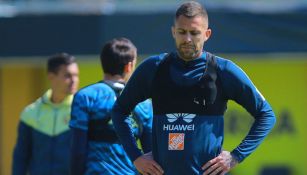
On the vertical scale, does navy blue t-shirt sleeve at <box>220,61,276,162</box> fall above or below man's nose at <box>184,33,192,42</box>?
below

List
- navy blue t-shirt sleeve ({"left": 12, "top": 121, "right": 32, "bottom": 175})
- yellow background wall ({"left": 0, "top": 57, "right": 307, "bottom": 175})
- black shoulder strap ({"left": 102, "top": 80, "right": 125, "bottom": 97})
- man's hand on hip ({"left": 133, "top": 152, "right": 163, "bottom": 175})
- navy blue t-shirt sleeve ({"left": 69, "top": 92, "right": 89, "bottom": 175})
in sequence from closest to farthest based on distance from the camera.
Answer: man's hand on hip ({"left": 133, "top": 152, "right": 163, "bottom": 175})
navy blue t-shirt sleeve ({"left": 69, "top": 92, "right": 89, "bottom": 175})
black shoulder strap ({"left": 102, "top": 80, "right": 125, "bottom": 97})
navy blue t-shirt sleeve ({"left": 12, "top": 121, "right": 32, "bottom": 175})
yellow background wall ({"left": 0, "top": 57, "right": 307, "bottom": 175})

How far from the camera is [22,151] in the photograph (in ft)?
21.5

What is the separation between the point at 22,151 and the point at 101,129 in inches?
51.7

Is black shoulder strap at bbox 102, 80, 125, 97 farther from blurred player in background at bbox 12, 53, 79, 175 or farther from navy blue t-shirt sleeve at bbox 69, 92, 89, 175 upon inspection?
blurred player in background at bbox 12, 53, 79, 175

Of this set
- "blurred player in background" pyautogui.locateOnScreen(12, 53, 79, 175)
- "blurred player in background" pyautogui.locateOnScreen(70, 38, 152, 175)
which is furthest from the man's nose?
"blurred player in background" pyautogui.locateOnScreen(12, 53, 79, 175)

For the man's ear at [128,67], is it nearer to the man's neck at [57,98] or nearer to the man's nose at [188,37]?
the man's nose at [188,37]

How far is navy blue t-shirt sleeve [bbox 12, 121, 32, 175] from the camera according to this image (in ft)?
21.5

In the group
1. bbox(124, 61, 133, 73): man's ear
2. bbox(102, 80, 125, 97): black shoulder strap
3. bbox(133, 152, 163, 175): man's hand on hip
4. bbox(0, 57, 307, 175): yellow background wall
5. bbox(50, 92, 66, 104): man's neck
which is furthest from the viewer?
bbox(0, 57, 307, 175): yellow background wall

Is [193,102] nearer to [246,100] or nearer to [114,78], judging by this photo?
[246,100]

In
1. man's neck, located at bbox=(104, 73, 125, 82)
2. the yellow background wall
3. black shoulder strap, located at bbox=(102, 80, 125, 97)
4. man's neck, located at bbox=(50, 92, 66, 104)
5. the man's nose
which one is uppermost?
the man's nose

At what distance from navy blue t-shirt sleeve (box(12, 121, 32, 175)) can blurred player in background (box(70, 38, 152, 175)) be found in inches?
47.7

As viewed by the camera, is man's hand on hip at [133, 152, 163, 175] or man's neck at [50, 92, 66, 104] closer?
man's hand on hip at [133, 152, 163, 175]

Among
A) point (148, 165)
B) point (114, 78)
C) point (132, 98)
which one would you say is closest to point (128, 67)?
point (114, 78)

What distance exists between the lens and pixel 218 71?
178 inches
